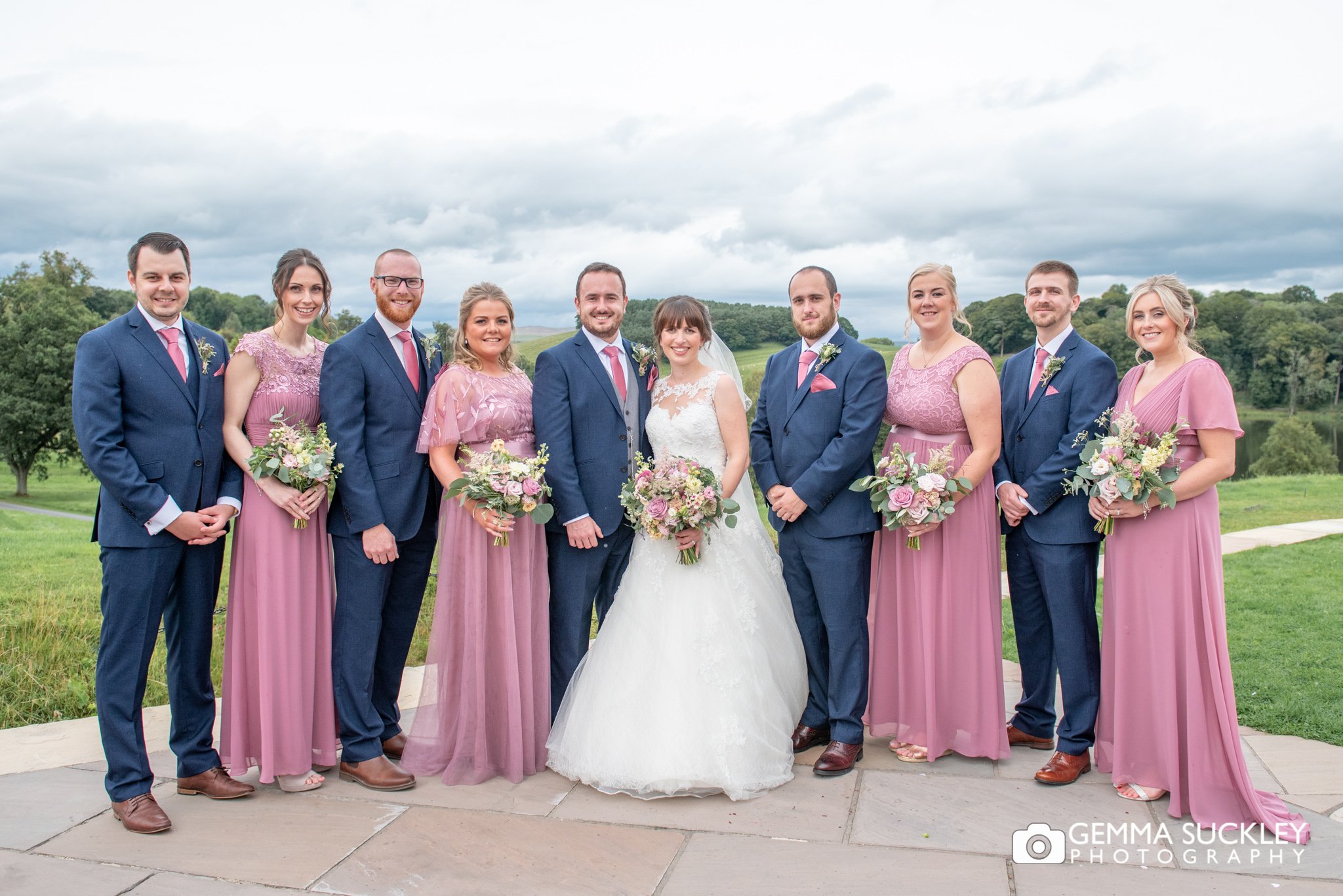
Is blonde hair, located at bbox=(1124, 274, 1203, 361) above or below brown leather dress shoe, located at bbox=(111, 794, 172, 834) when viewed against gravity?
above

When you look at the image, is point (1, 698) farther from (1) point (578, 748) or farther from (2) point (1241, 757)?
(2) point (1241, 757)

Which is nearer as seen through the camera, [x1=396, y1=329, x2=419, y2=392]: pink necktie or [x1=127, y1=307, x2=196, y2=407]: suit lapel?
[x1=127, y1=307, x2=196, y2=407]: suit lapel

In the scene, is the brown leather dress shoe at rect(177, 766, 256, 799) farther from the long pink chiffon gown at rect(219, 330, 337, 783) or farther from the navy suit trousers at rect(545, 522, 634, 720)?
the navy suit trousers at rect(545, 522, 634, 720)

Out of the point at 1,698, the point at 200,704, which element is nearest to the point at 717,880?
the point at 200,704

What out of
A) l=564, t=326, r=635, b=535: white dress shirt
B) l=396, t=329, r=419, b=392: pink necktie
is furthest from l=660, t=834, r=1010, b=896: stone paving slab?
l=396, t=329, r=419, b=392: pink necktie

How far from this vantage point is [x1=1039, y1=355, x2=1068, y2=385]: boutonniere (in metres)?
5.06

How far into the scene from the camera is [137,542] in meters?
4.56

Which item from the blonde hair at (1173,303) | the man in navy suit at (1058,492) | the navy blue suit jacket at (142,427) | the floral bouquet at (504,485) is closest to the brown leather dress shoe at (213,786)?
the navy blue suit jacket at (142,427)

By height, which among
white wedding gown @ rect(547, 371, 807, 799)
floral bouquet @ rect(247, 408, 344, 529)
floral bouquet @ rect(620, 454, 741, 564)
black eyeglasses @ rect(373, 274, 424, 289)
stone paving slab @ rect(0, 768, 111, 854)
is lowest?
stone paving slab @ rect(0, 768, 111, 854)

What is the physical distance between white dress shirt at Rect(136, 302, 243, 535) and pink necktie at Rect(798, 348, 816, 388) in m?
3.25

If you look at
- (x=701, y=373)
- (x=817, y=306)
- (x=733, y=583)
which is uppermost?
(x=817, y=306)

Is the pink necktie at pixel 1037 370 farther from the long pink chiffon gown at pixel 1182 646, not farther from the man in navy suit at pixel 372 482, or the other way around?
the man in navy suit at pixel 372 482

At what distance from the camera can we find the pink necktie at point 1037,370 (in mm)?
5191

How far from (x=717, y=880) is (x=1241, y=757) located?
2678 millimetres
